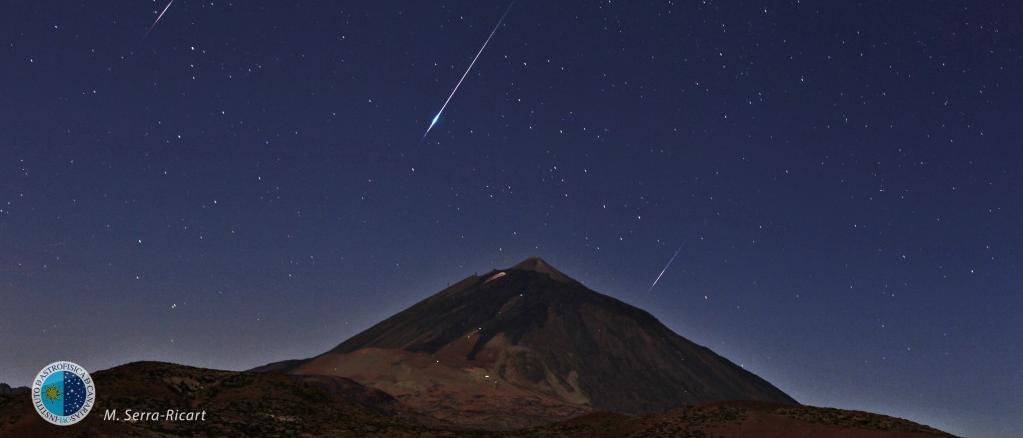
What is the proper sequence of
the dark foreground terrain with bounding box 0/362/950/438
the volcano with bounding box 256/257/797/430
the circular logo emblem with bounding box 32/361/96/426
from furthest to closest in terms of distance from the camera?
the volcano with bounding box 256/257/797/430
the dark foreground terrain with bounding box 0/362/950/438
the circular logo emblem with bounding box 32/361/96/426

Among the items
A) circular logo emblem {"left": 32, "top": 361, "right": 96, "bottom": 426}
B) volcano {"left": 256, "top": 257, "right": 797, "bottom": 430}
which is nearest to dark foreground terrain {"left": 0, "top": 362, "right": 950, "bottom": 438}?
circular logo emblem {"left": 32, "top": 361, "right": 96, "bottom": 426}

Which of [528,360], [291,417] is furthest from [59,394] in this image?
[528,360]

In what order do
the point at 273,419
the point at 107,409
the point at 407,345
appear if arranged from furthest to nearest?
the point at 407,345, the point at 273,419, the point at 107,409

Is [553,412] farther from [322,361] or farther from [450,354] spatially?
[322,361]

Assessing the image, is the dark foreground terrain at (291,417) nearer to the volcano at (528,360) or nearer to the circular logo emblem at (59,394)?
the circular logo emblem at (59,394)

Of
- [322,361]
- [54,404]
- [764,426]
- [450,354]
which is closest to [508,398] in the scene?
[450,354]

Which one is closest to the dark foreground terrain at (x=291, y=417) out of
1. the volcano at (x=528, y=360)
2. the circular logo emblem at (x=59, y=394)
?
the circular logo emblem at (x=59, y=394)

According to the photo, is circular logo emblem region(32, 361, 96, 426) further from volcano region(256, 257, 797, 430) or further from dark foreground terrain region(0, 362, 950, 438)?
volcano region(256, 257, 797, 430)
